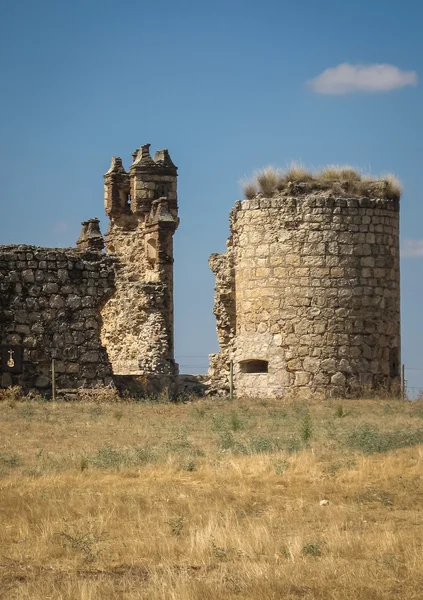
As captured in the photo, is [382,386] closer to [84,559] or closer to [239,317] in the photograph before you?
[239,317]

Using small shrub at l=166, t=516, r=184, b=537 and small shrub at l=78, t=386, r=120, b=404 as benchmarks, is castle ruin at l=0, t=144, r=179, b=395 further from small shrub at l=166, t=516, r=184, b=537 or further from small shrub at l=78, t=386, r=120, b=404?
small shrub at l=166, t=516, r=184, b=537

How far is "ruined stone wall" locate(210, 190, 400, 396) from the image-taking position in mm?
22688

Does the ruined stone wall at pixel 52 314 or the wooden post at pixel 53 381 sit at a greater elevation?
the ruined stone wall at pixel 52 314

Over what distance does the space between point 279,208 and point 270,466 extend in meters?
10.8

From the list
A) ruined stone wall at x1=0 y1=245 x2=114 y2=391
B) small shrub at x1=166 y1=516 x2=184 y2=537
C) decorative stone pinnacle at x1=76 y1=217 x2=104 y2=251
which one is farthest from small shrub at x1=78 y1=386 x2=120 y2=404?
small shrub at x1=166 y1=516 x2=184 y2=537

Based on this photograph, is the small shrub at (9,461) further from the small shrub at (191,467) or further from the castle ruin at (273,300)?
the castle ruin at (273,300)

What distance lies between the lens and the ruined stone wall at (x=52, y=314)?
69.9 ft

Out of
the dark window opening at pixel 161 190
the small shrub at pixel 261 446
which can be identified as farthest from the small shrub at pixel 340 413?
the dark window opening at pixel 161 190

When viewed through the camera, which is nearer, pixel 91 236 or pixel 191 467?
pixel 191 467

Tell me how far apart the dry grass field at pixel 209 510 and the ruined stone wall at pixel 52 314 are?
4.12 meters

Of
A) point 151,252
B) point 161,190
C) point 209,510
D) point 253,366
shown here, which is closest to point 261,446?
point 209,510

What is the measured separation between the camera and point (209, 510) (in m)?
11.0

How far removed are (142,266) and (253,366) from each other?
5.69m

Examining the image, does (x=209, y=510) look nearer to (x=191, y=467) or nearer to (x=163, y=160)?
(x=191, y=467)
